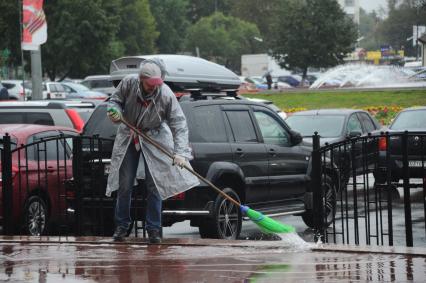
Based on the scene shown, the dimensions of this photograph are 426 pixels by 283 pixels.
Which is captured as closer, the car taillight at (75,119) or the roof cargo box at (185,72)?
the roof cargo box at (185,72)

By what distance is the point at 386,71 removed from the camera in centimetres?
5756

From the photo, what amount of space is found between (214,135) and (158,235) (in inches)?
97.0

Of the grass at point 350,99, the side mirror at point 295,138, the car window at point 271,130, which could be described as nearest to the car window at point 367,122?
the side mirror at point 295,138

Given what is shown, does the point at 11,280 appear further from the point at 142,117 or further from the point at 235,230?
the point at 235,230

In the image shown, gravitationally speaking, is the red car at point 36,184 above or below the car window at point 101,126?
below

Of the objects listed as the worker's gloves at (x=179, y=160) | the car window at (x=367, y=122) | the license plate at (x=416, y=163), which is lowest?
the car window at (x=367, y=122)

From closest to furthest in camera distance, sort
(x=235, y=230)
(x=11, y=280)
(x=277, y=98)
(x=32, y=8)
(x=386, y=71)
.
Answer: (x=11, y=280)
(x=235, y=230)
(x=32, y=8)
(x=277, y=98)
(x=386, y=71)

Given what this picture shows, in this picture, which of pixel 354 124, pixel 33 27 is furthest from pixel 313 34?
pixel 354 124

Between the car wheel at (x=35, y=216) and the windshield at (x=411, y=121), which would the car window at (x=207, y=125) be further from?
the windshield at (x=411, y=121)

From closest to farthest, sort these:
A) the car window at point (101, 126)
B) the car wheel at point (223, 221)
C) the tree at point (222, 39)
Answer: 1. the car wheel at point (223, 221)
2. the car window at point (101, 126)
3. the tree at point (222, 39)

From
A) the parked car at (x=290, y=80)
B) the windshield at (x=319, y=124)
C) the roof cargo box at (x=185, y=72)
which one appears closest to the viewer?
the roof cargo box at (x=185, y=72)

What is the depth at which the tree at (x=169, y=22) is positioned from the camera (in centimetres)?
9681

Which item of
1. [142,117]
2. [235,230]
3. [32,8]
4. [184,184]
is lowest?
[235,230]

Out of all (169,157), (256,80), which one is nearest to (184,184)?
(169,157)
